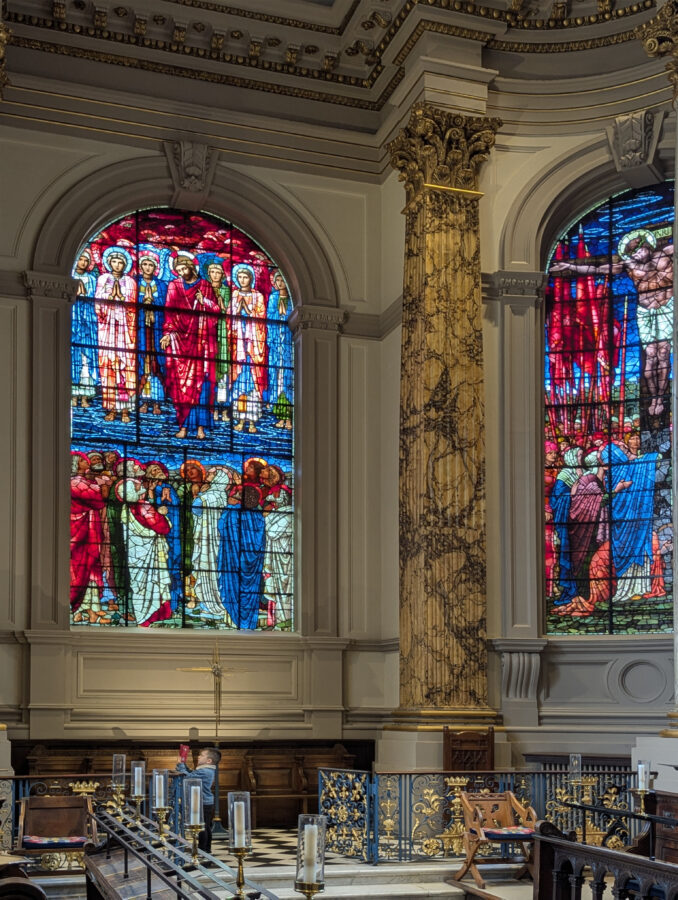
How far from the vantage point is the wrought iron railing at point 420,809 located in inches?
463

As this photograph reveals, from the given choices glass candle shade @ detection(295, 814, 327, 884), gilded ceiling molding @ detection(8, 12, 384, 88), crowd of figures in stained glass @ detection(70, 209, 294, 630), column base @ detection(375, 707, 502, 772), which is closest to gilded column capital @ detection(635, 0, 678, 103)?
gilded ceiling molding @ detection(8, 12, 384, 88)

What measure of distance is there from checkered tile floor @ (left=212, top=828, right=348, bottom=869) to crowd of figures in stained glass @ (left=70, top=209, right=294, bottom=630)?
2743 millimetres

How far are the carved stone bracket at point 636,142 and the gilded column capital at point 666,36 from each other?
1522 mm

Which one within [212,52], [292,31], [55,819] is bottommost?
[55,819]

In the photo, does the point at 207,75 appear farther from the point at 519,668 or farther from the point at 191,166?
the point at 519,668

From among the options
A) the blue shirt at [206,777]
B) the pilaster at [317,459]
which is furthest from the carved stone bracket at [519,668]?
the blue shirt at [206,777]

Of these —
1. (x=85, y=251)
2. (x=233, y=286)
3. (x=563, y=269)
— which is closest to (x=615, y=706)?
(x=563, y=269)

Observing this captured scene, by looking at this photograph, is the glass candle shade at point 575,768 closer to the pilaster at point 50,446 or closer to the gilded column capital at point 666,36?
the pilaster at point 50,446

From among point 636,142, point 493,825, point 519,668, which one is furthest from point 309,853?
point 636,142

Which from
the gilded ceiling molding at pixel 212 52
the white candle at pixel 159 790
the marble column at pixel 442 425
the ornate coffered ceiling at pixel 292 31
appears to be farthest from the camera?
the gilded ceiling molding at pixel 212 52

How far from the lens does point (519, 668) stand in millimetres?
14398

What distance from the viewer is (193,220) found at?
655 inches

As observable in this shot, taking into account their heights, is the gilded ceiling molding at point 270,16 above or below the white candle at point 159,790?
above

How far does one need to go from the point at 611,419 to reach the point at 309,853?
11628 mm
